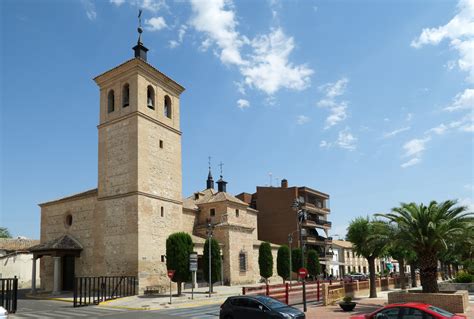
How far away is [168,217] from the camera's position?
3538 centimetres

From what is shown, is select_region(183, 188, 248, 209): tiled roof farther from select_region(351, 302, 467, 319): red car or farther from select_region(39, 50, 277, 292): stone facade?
select_region(351, 302, 467, 319): red car

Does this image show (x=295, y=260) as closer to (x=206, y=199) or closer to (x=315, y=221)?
(x=206, y=199)

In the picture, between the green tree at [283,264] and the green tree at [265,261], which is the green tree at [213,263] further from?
the green tree at [283,264]

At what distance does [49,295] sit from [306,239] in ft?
122

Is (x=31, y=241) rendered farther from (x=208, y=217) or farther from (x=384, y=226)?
(x=384, y=226)

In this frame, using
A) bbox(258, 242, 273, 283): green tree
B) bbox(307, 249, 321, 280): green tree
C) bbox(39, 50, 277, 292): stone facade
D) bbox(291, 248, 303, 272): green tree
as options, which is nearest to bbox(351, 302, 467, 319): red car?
bbox(39, 50, 277, 292): stone facade

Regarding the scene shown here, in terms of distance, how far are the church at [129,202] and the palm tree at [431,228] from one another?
19.7 meters

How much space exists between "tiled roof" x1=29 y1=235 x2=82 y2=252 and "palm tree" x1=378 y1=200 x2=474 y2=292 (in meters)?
25.9

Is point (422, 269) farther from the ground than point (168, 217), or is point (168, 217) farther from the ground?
point (168, 217)

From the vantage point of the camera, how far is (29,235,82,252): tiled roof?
33.1 metres

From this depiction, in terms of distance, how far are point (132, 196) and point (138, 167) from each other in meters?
2.35

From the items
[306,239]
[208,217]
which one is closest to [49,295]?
[208,217]

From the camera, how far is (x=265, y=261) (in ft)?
137

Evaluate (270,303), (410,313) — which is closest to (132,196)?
(270,303)
